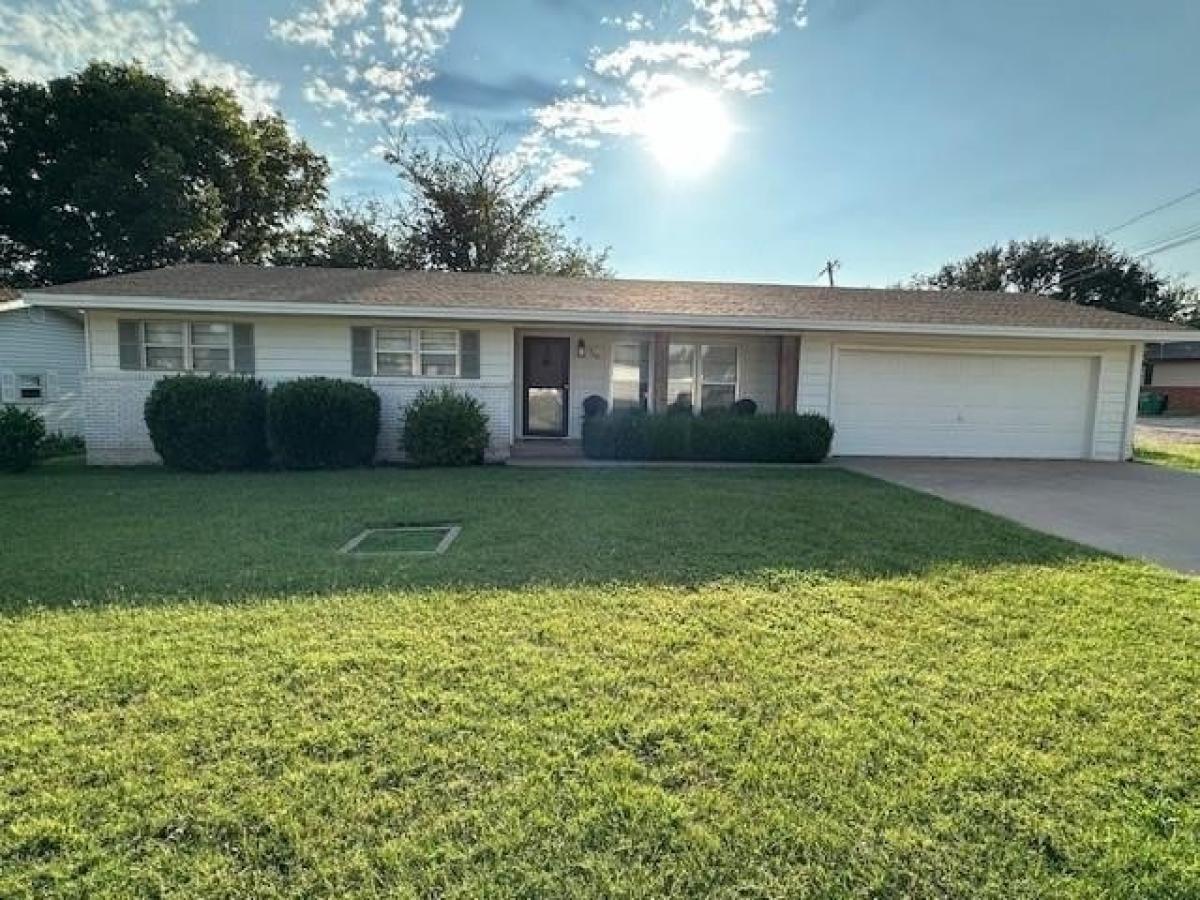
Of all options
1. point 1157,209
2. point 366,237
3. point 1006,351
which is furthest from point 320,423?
point 1157,209

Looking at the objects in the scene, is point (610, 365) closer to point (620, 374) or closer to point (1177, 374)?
point (620, 374)

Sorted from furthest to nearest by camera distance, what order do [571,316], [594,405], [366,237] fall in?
1. [366,237]
2. [594,405]
3. [571,316]

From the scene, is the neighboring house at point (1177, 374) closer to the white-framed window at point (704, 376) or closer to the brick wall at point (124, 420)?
the white-framed window at point (704, 376)

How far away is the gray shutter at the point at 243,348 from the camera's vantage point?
10.8 metres

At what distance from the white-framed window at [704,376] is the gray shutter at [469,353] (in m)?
4.00

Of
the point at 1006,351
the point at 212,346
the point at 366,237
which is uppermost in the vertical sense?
the point at 366,237

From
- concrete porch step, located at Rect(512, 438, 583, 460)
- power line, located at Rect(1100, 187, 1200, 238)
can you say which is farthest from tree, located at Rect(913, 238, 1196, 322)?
concrete porch step, located at Rect(512, 438, 583, 460)

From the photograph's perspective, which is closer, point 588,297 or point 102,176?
point 588,297

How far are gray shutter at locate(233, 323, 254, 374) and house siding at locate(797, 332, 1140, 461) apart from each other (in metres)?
10.1

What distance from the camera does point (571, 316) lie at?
422 inches

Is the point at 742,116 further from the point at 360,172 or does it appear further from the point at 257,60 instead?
the point at 360,172

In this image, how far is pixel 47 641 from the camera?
139 inches

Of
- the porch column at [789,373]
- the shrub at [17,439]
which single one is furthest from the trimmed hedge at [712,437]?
the shrub at [17,439]

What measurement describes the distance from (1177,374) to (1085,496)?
35.1 m
